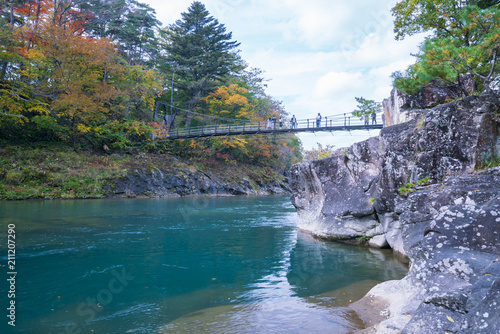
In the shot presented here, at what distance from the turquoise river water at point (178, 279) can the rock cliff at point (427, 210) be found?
711 mm

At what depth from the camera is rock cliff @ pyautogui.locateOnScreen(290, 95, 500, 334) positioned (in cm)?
304

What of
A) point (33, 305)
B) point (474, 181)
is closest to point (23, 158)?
point (33, 305)

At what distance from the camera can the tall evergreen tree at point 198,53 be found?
2948 cm

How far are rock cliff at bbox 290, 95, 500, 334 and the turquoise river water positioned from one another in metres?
0.71

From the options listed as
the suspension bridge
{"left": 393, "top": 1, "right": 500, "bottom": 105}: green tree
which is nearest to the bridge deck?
the suspension bridge

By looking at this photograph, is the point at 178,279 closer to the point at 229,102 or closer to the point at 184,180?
the point at 184,180

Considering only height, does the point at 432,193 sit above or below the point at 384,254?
above

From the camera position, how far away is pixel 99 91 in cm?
2133

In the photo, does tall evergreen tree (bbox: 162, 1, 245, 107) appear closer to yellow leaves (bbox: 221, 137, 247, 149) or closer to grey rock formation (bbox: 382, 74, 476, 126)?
yellow leaves (bbox: 221, 137, 247, 149)

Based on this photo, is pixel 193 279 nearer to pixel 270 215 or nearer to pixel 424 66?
pixel 424 66

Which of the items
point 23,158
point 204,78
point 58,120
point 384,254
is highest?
point 204,78

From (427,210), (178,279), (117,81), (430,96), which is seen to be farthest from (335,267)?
(117,81)

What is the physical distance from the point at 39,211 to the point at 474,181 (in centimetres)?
1462

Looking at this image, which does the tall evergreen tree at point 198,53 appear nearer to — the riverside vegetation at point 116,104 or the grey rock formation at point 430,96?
the riverside vegetation at point 116,104
